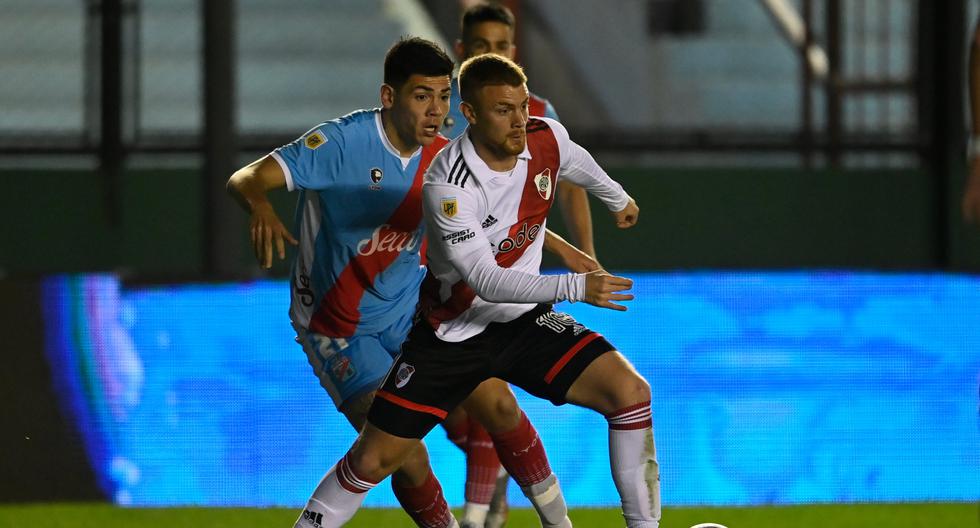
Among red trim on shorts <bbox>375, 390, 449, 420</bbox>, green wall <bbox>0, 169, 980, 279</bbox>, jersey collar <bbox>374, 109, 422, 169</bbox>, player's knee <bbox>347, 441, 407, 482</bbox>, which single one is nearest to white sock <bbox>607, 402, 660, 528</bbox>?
red trim on shorts <bbox>375, 390, 449, 420</bbox>

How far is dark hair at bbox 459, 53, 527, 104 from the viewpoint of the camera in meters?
3.95

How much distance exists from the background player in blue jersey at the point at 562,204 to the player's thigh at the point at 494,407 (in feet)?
2.23

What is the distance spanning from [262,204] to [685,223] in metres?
5.63

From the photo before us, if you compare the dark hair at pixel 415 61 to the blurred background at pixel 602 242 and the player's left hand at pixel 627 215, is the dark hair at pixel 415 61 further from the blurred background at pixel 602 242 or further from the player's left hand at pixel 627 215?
the blurred background at pixel 602 242

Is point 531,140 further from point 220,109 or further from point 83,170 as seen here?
point 83,170

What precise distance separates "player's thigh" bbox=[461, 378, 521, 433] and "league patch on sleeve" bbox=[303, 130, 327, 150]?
0.80 m

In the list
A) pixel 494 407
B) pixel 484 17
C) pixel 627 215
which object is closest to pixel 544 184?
pixel 627 215

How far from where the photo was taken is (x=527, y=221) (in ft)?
13.7

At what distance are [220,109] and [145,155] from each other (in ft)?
6.08

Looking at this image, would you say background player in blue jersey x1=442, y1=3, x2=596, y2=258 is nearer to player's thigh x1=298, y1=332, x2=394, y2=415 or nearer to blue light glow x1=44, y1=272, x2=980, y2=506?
player's thigh x1=298, y1=332, x2=394, y2=415

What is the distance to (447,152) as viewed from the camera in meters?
4.07

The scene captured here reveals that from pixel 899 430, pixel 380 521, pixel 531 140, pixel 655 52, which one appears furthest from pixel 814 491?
pixel 655 52

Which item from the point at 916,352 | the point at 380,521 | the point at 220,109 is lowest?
the point at 380,521

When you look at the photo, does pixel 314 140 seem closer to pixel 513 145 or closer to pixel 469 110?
pixel 469 110
